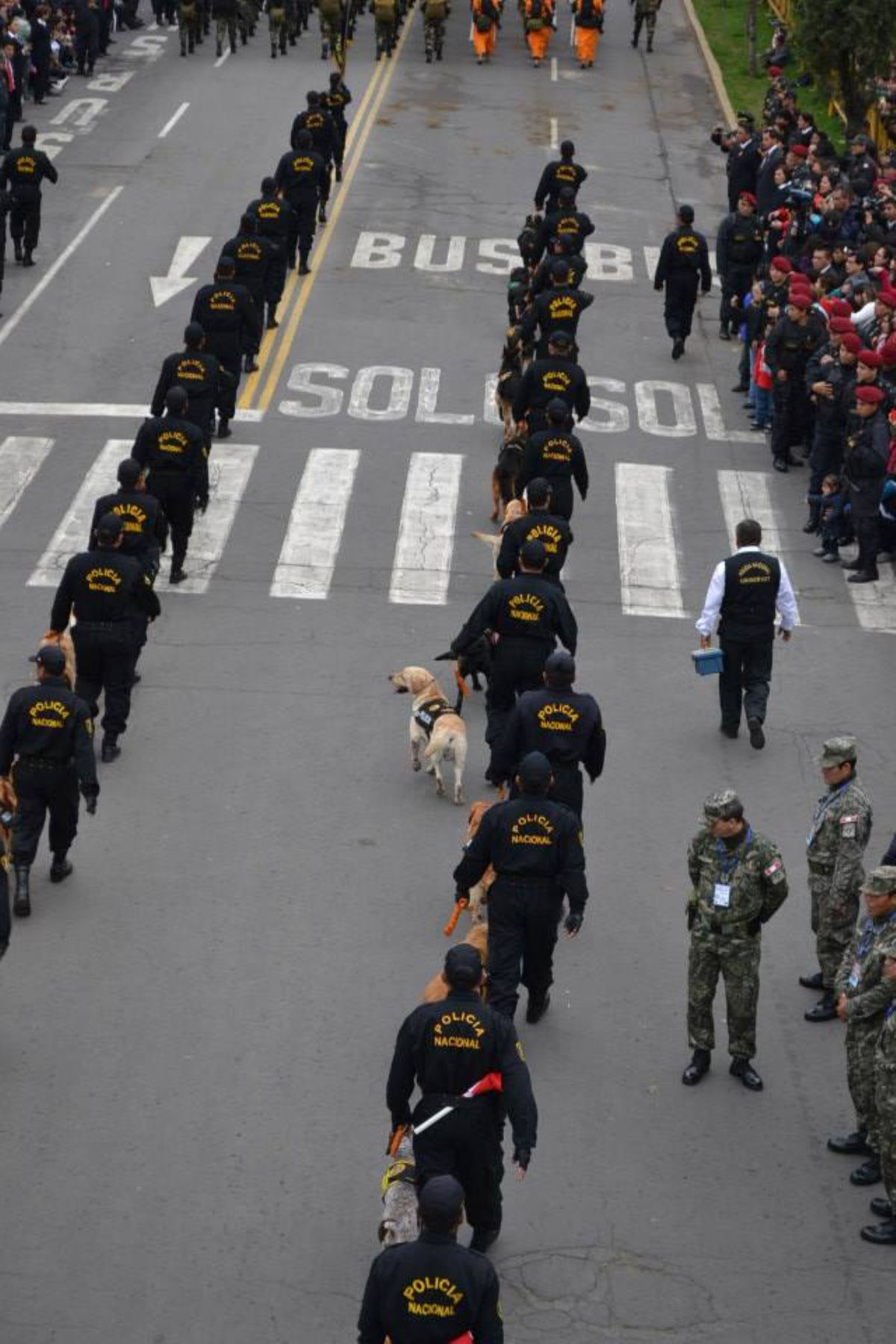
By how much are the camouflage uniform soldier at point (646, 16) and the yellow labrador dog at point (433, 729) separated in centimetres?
3024

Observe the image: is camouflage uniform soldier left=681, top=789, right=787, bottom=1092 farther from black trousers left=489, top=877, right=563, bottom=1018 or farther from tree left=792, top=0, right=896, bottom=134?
Answer: tree left=792, top=0, right=896, bottom=134

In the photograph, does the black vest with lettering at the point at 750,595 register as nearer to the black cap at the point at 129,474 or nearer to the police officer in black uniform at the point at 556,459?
the police officer in black uniform at the point at 556,459

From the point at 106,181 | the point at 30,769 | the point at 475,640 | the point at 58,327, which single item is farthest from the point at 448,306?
the point at 30,769

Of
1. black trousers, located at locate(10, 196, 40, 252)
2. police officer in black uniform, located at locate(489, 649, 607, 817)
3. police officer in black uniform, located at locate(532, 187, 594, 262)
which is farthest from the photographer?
black trousers, located at locate(10, 196, 40, 252)

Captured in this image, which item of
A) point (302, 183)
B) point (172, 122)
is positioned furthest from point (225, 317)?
point (172, 122)

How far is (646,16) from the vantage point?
4391 centimetres

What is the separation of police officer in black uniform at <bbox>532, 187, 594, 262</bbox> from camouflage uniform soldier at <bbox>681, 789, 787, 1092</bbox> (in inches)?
625

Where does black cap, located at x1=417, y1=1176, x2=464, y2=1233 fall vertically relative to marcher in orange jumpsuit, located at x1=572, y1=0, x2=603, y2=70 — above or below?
above

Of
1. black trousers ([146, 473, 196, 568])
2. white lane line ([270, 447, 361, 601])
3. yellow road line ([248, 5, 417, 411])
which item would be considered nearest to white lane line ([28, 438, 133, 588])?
black trousers ([146, 473, 196, 568])

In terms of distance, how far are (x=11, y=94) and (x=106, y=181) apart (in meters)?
3.33

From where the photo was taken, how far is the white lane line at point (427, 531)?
1975cm

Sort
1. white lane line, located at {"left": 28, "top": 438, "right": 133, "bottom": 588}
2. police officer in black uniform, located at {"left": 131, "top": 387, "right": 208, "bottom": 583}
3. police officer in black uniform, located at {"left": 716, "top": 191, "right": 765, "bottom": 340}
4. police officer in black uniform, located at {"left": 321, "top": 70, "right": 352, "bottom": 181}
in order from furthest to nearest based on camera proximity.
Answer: police officer in black uniform, located at {"left": 321, "top": 70, "right": 352, "bottom": 181}
police officer in black uniform, located at {"left": 716, "top": 191, "right": 765, "bottom": 340}
white lane line, located at {"left": 28, "top": 438, "right": 133, "bottom": 588}
police officer in black uniform, located at {"left": 131, "top": 387, "right": 208, "bottom": 583}

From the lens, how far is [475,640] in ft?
51.1

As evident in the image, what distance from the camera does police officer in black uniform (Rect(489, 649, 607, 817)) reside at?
13188mm
